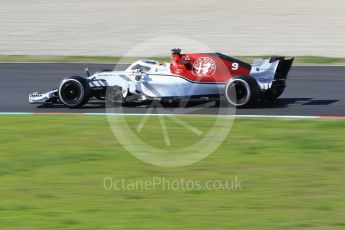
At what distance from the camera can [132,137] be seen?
10.8m

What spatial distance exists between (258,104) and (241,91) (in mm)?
863

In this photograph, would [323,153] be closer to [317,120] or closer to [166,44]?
[317,120]

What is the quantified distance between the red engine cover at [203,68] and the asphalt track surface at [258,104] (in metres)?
0.54

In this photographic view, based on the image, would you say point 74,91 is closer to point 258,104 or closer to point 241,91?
point 241,91

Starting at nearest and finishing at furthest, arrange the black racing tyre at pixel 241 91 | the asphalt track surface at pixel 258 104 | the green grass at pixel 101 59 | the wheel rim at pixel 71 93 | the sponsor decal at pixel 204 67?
the black racing tyre at pixel 241 91
the sponsor decal at pixel 204 67
the asphalt track surface at pixel 258 104
the wheel rim at pixel 71 93
the green grass at pixel 101 59

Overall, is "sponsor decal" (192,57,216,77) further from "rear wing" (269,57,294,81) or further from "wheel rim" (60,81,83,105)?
"wheel rim" (60,81,83,105)

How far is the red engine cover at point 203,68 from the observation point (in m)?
12.9

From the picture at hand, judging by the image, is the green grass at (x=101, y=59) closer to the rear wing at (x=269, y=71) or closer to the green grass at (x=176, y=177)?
the rear wing at (x=269, y=71)

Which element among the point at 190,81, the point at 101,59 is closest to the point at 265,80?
the point at 190,81

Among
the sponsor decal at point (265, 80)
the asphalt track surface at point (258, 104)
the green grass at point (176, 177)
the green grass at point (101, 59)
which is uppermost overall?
the green grass at point (101, 59)

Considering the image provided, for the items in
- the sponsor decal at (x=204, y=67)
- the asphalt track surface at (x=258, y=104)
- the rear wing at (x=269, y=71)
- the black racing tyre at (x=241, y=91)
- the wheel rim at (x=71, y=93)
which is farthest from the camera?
the wheel rim at (x=71, y=93)

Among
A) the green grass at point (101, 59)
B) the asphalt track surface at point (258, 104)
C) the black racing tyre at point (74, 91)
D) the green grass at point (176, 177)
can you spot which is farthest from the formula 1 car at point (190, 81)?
the green grass at point (101, 59)

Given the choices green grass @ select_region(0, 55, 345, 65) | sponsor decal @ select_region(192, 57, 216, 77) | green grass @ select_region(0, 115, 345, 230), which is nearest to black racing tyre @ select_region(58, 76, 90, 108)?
green grass @ select_region(0, 115, 345, 230)

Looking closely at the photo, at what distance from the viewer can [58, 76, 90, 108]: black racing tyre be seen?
13.2 meters
